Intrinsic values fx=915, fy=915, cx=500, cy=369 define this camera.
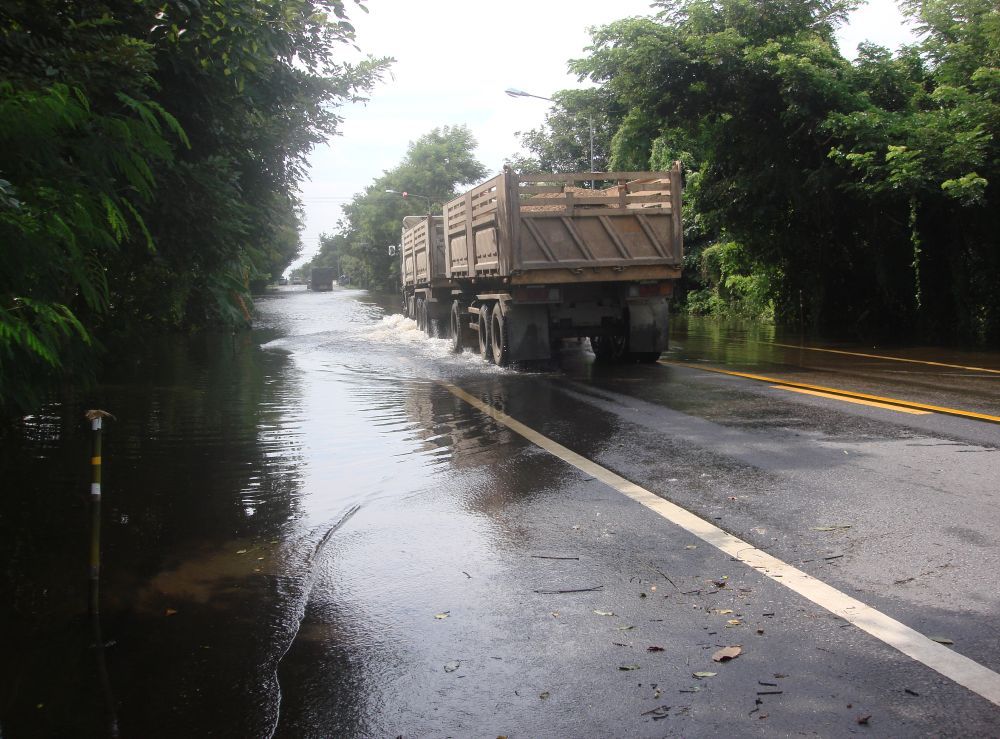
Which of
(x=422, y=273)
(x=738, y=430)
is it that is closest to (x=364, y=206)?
(x=422, y=273)

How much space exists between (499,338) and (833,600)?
1086 centimetres

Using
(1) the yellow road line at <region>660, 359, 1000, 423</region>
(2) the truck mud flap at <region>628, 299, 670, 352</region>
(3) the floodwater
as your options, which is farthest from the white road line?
(2) the truck mud flap at <region>628, 299, 670, 352</region>

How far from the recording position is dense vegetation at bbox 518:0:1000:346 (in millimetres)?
16703

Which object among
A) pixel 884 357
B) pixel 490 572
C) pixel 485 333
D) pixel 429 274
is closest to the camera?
pixel 490 572

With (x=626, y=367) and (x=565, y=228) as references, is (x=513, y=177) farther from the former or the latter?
(x=626, y=367)

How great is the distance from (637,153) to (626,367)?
42.3 ft

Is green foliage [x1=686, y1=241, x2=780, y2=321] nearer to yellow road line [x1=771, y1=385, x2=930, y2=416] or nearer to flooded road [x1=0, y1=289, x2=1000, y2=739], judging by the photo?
yellow road line [x1=771, y1=385, x2=930, y2=416]

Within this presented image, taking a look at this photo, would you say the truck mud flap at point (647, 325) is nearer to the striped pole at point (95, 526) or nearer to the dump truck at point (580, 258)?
the dump truck at point (580, 258)

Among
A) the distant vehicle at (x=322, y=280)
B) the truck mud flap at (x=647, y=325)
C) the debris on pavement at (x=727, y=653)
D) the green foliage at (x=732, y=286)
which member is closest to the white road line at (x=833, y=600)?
the debris on pavement at (x=727, y=653)

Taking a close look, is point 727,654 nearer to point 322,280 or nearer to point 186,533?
point 186,533

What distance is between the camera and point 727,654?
360 centimetres

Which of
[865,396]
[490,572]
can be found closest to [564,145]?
[865,396]

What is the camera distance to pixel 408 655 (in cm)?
376

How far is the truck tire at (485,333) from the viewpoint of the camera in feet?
51.1
